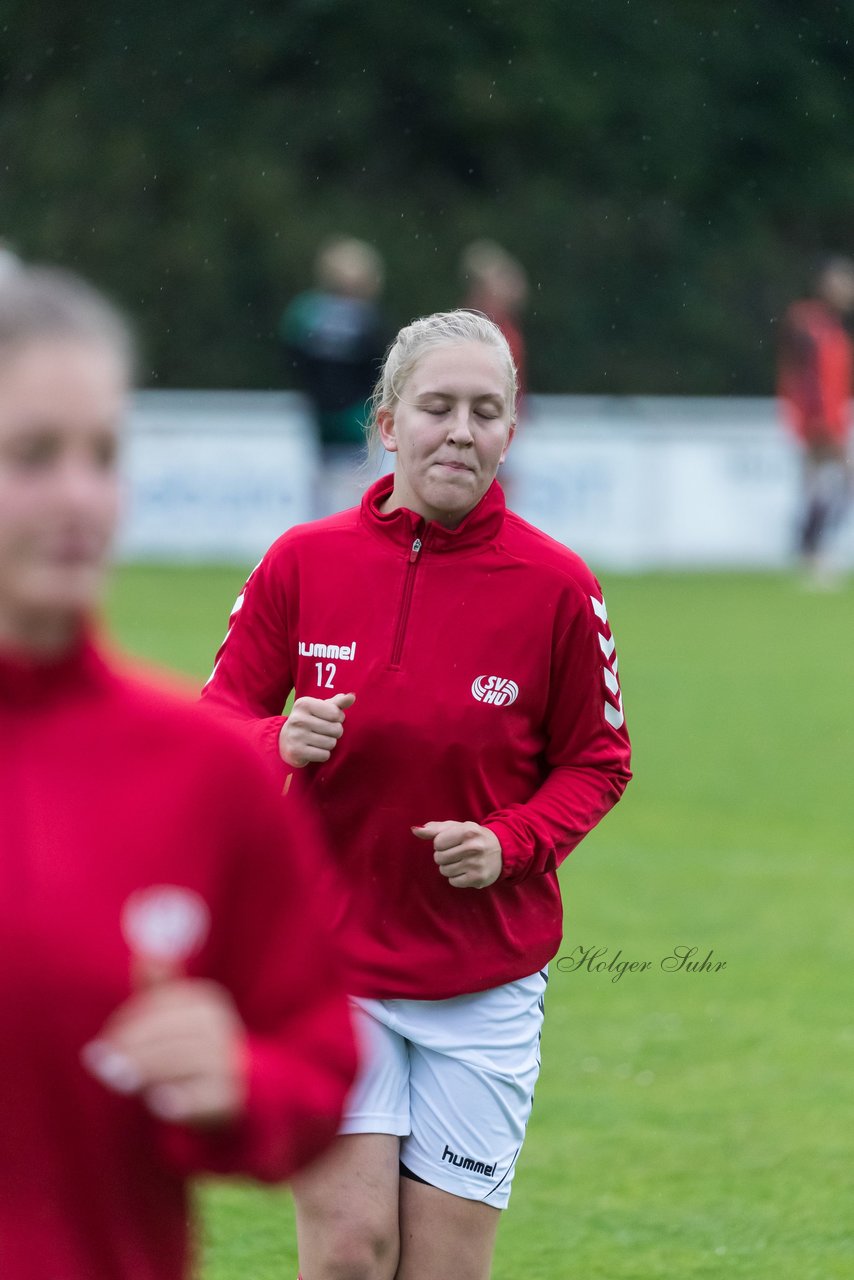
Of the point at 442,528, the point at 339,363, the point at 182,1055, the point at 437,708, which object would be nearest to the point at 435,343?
the point at 442,528

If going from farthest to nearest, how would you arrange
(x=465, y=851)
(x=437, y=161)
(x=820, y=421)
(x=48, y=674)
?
(x=437, y=161) < (x=820, y=421) < (x=465, y=851) < (x=48, y=674)

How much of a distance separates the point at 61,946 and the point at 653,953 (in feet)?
18.4

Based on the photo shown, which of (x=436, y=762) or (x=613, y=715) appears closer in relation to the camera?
(x=436, y=762)

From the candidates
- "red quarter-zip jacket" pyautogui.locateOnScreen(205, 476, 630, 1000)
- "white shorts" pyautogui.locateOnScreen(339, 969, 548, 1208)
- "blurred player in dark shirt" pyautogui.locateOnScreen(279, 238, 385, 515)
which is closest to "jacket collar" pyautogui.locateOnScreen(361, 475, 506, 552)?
"red quarter-zip jacket" pyautogui.locateOnScreen(205, 476, 630, 1000)

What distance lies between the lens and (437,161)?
34281 mm

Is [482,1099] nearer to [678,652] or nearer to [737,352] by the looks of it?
[678,652]

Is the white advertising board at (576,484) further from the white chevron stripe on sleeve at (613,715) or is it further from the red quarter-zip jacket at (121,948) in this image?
the red quarter-zip jacket at (121,948)

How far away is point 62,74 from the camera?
3234 centimetres

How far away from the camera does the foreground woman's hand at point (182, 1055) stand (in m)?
1.82

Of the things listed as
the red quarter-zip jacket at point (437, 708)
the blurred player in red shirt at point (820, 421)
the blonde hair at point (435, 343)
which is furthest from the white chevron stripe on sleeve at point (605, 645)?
the blurred player in red shirt at point (820, 421)

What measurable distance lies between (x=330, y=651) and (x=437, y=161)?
3151 centimetres

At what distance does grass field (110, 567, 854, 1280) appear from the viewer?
16.7ft

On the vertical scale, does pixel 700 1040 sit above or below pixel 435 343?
below

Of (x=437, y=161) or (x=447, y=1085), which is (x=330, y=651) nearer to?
(x=447, y=1085)
